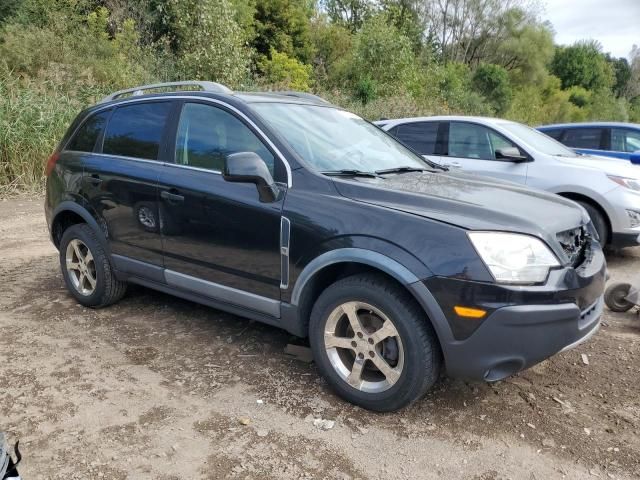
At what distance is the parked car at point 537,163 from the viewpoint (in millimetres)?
6016

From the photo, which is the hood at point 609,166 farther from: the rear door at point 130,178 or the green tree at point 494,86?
the green tree at point 494,86

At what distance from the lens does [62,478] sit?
2.48 m

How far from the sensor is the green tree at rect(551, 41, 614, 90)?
49531 mm

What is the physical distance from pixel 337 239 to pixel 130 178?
1.89 meters

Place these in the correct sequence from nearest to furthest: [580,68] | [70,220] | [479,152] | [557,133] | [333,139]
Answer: [333,139]
[70,220]
[479,152]
[557,133]
[580,68]

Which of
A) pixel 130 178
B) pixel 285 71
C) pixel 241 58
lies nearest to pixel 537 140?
pixel 130 178

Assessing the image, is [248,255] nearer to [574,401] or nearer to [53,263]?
[574,401]

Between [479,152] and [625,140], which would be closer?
[479,152]

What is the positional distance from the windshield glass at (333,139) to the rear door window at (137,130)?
875 mm

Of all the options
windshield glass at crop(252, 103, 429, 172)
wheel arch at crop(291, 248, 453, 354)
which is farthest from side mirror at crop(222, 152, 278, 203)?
wheel arch at crop(291, 248, 453, 354)

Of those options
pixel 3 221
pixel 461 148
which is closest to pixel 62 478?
pixel 461 148

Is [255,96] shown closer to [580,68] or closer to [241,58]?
[241,58]

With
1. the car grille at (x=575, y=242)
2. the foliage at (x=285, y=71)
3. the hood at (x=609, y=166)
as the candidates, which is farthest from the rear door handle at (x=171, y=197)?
the foliage at (x=285, y=71)

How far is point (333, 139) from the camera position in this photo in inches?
144
